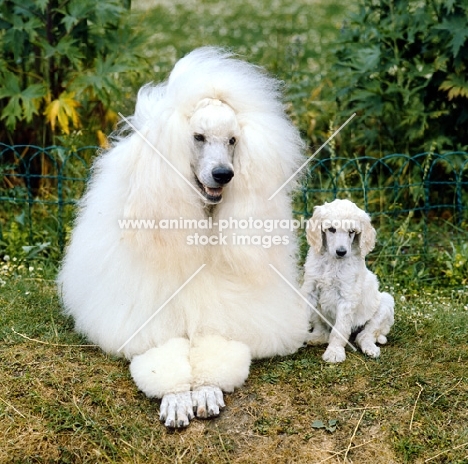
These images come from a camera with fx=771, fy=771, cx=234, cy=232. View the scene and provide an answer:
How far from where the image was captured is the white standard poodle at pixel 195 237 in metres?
3.37

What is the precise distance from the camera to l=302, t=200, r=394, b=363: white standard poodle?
3725 millimetres

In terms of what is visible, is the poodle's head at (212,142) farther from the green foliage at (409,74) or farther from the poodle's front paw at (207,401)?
the green foliage at (409,74)

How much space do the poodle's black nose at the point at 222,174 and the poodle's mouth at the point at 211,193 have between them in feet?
0.27

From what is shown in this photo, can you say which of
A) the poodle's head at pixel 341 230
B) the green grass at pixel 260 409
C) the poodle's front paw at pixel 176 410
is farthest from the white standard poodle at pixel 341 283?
the poodle's front paw at pixel 176 410

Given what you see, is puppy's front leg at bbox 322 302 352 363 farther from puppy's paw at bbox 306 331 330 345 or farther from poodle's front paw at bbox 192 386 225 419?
poodle's front paw at bbox 192 386 225 419

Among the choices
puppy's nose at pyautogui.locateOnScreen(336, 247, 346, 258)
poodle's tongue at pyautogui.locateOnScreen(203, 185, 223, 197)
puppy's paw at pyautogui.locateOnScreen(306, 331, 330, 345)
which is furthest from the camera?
puppy's paw at pyautogui.locateOnScreen(306, 331, 330, 345)

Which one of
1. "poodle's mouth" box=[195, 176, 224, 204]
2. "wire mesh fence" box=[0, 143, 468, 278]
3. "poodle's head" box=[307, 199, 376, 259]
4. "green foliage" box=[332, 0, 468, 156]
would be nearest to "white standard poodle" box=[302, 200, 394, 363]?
"poodle's head" box=[307, 199, 376, 259]

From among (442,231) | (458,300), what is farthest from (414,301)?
(442,231)

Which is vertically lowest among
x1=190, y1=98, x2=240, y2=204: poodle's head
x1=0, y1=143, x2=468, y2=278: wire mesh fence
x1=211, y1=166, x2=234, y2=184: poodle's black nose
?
x1=0, y1=143, x2=468, y2=278: wire mesh fence

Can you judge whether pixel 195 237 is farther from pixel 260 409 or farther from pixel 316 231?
pixel 260 409

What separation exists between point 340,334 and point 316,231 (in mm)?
534

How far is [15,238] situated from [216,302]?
2302 mm

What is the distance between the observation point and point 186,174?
3389mm

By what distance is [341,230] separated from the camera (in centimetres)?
370
